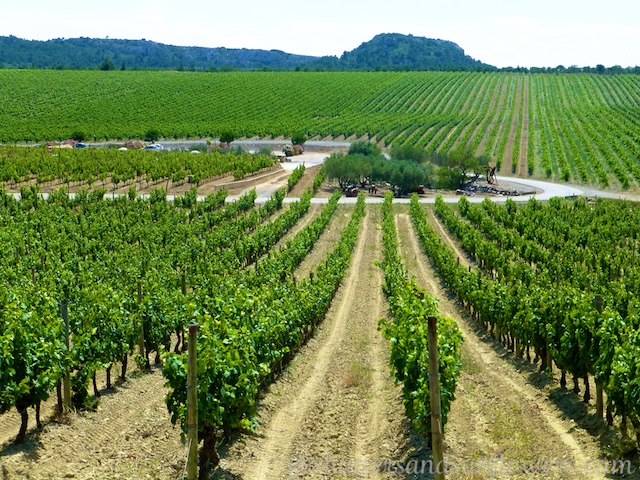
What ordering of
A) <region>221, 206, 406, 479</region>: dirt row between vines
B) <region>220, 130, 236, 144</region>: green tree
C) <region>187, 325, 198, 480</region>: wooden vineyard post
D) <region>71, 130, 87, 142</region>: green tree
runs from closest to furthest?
<region>187, 325, 198, 480</region>: wooden vineyard post → <region>221, 206, 406, 479</region>: dirt row between vines → <region>71, 130, 87, 142</region>: green tree → <region>220, 130, 236, 144</region>: green tree

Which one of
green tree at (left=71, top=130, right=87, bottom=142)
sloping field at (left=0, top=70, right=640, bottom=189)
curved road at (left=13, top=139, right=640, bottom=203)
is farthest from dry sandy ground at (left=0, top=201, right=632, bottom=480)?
green tree at (left=71, top=130, right=87, bottom=142)

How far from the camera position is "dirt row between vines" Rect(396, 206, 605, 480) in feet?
38.7

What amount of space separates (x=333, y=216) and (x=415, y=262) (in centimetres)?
1591

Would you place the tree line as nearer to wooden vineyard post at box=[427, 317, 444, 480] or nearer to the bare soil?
the bare soil

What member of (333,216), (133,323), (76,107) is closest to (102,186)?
(333,216)

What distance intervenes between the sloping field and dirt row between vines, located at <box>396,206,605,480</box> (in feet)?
196

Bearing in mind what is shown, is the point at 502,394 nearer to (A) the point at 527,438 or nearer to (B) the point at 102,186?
(A) the point at 527,438

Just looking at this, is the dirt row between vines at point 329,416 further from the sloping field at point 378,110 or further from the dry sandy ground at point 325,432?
the sloping field at point 378,110

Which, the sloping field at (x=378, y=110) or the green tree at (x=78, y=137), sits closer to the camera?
the sloping field at (x=378, y=110)


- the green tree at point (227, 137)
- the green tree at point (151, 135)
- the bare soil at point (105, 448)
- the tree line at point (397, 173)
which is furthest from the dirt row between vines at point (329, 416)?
the green tree at point (151, 135)

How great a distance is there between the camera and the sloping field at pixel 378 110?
91.6 metres

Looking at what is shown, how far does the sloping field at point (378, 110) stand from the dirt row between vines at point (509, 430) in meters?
59.6

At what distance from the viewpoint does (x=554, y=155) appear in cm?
8888

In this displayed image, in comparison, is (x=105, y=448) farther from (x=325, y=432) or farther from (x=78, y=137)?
(x=78, y=137)
